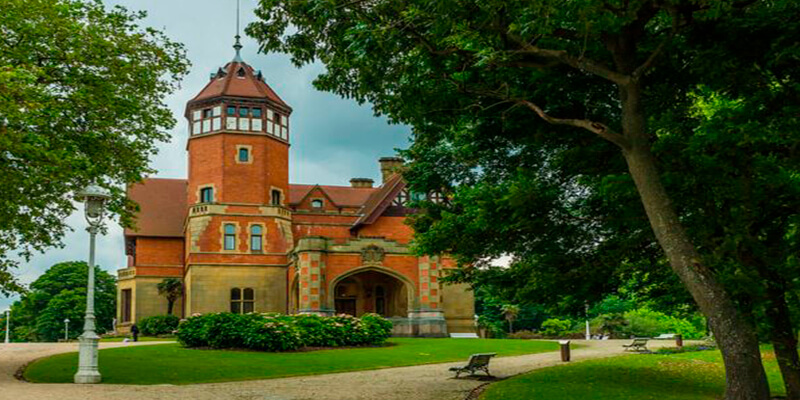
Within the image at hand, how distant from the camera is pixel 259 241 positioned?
42562mm

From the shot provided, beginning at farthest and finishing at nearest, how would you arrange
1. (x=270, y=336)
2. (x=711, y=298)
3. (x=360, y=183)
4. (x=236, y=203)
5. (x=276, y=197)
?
(x=360, y=183), (x=276, y=197), (x=236, y=203), (x=270, y=336), (x=711, y=298)

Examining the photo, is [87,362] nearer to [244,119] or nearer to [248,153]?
[248,153]

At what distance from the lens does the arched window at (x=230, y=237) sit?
137 feet

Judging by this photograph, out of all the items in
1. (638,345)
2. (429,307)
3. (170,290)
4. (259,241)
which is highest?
(259,241)

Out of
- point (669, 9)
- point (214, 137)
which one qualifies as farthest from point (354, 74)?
point (214, 137)

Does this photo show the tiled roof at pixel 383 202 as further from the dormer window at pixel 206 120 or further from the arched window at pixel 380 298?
the dormer window at pixel 206 120

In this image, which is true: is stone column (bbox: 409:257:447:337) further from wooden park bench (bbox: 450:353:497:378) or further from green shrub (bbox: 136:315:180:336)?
wooden park bench (bbox: 450:353:497:378)

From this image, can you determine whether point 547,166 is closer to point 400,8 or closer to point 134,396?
point 400,8

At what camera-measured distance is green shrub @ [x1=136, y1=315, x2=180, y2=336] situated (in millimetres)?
41062

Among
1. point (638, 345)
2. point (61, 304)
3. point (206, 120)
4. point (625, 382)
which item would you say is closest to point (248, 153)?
point (206, 120)

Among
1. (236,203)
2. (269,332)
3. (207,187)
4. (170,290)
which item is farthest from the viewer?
(170,290)

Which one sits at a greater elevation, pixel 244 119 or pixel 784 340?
pixel 244 119

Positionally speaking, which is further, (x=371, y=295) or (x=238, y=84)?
(x=238, y=84)

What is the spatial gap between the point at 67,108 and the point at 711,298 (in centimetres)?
1438
